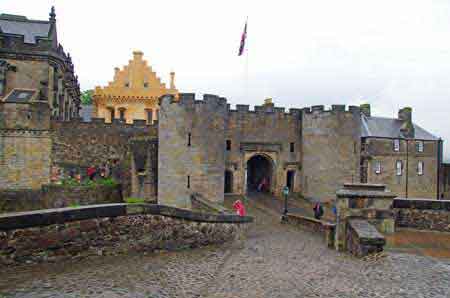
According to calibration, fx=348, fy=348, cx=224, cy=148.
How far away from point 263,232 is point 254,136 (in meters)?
10.6

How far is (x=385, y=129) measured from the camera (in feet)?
112

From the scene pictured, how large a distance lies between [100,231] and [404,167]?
33197mm

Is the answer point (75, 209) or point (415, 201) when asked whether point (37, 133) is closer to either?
point (75, 209)

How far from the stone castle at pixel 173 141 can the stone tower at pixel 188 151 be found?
0.06 m

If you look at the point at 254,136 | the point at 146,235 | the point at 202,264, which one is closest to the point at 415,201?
the point at 202,264

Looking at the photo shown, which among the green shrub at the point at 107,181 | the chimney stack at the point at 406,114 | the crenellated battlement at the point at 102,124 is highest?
the chimney stack at the point at 406,114

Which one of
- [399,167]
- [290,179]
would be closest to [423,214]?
[290,179]

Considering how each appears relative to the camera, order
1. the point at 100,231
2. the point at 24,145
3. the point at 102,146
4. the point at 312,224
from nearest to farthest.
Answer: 1. the point at 100,231
2. the point at 312,224
3. the point at 24,145
4. the point at 102,146

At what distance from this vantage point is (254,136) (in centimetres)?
2512

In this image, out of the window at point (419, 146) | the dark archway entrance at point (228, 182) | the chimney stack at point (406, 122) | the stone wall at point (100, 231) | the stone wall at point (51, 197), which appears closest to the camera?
the stone wall at point (100, 231)

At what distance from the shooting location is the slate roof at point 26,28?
28.2 m

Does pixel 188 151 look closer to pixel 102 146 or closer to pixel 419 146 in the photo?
pixel 102 146

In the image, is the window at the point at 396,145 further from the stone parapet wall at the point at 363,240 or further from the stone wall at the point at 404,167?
the stone parapet wall at the point at 363,240

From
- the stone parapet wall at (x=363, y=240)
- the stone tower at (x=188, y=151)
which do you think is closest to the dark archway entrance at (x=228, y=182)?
the stone tower at (x=188, y=151)
